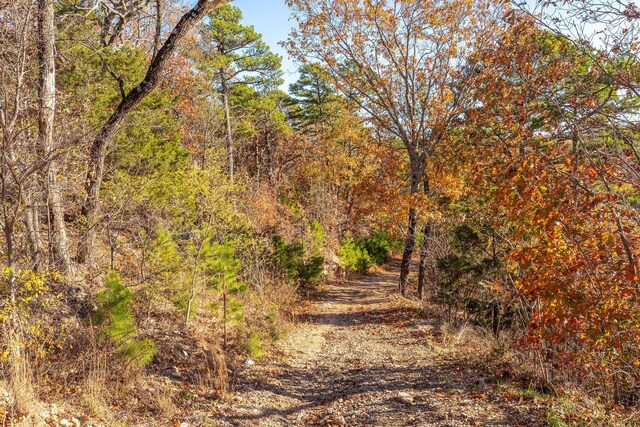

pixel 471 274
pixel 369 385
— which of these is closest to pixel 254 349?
pixel 369 385

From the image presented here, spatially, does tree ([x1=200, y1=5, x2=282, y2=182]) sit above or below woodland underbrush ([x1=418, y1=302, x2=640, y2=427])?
above

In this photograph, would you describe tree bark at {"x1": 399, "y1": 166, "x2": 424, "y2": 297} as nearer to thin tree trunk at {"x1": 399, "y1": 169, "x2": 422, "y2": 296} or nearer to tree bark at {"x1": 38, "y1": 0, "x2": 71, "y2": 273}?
thin tree trunk at {"x1": 399, "y1": 169, "x2": 422, "y2": 296}

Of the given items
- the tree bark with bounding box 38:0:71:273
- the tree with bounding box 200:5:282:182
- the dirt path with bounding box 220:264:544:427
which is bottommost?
the dirt path with bounding box 220:264:544:427

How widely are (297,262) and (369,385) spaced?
25.2 ft

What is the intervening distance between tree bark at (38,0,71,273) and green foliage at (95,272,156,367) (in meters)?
1.39

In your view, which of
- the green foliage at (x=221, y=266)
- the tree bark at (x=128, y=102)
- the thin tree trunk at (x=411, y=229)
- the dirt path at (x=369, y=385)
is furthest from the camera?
the thin tree trunk at (x=411, y=229)

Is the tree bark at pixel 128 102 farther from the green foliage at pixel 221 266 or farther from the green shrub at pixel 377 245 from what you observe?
the green shrub at pixel 377 245

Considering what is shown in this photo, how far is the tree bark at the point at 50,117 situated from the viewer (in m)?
6.17

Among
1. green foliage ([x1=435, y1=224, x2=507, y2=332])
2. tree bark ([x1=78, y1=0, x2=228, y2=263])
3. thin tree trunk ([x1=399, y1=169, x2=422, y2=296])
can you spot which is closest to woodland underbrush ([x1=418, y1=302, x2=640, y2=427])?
green foliage ([x1=435, y1=224, x2=507, y2=332])

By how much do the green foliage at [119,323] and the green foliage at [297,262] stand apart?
724 centimetres

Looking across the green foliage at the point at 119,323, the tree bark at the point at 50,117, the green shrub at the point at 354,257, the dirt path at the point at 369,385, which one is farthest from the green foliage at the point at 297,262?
the green foliage at the point at 119,323

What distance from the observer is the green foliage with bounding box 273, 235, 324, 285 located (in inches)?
526

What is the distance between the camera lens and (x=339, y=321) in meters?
11.6

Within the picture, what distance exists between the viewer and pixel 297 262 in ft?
45.9
